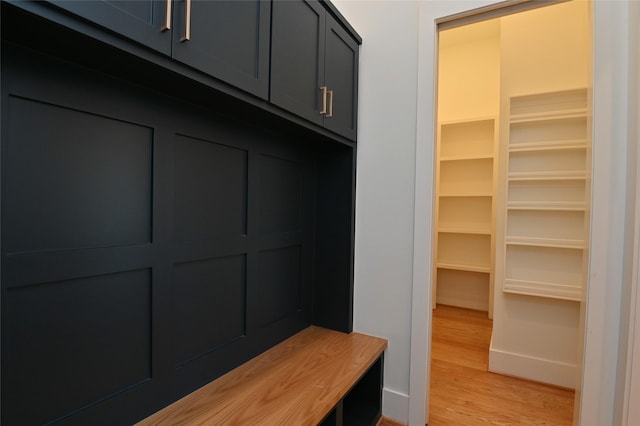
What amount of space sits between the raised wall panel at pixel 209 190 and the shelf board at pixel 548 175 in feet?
6.86

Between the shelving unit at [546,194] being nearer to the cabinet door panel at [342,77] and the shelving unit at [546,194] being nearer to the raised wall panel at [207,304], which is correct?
the cabinet door panel at [342,77]

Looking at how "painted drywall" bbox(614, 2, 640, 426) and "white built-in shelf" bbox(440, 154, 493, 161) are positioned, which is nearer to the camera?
"painted drywall" bbox(614, 2, 640, 426)

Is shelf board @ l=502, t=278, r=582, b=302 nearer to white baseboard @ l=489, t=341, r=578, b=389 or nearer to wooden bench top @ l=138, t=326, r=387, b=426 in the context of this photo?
white baseboard @ l=489, t=341, r=578, b=389

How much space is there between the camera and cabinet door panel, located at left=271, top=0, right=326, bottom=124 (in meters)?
1.22

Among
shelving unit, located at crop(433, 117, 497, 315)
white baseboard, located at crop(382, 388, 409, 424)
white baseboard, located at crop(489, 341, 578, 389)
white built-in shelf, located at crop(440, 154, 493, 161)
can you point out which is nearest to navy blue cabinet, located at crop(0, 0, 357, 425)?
white baseboard, located at crop(382, 388, 409, 424)

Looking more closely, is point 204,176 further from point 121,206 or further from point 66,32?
point 66,32

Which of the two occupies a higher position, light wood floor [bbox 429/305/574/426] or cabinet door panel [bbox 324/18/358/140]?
cabinet door panel [bbox 324/18/358/140]

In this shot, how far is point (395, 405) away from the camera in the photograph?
68.5 inches

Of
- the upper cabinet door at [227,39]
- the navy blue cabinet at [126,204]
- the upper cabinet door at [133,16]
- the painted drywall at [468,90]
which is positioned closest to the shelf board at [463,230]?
the painted drywall at [468,90]

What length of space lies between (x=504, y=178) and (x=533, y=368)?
4.76 feet

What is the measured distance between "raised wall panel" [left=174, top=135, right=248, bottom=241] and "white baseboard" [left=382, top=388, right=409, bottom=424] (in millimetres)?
1298

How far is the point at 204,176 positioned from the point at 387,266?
1.15m

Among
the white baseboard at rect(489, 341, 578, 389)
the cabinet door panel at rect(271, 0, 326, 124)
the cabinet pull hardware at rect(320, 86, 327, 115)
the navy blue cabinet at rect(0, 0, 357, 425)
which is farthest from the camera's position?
the white baseboard at rect(489, 341, 578, 389)

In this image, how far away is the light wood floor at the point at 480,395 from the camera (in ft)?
5.83
